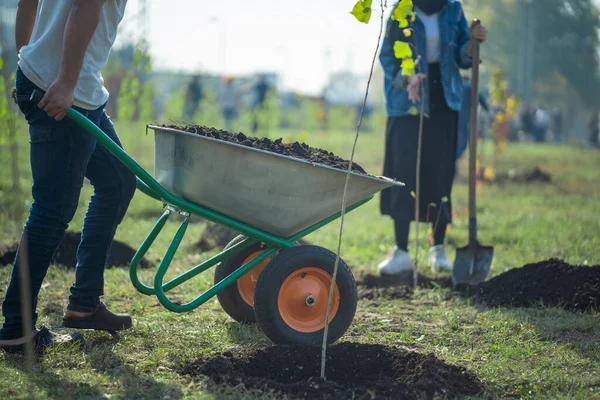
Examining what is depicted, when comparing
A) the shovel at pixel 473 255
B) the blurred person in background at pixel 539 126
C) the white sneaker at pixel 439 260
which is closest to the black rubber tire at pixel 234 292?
the shovel at pixel 473 255

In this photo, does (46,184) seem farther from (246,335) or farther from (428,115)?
(428,115)

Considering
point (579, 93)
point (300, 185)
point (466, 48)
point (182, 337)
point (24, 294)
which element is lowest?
point (182, 337)

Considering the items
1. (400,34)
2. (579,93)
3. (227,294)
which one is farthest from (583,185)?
(579,93)

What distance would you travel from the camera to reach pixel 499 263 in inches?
216

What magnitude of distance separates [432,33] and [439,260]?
1.60m

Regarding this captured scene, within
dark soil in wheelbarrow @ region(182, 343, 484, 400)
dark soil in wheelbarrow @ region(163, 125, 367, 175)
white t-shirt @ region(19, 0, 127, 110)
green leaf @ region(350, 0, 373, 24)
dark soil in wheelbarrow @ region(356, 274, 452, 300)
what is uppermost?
green leaf @ region(350, 0, 373, 24)

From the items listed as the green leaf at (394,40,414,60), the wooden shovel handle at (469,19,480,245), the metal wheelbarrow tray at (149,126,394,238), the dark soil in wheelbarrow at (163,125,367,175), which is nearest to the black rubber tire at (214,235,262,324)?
the metal wheelbarrow tray at (149,126,394,238)

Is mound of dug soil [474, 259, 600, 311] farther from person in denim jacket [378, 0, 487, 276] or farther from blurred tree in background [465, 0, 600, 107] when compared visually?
blurred tree in background [465, 0, 600, 107]

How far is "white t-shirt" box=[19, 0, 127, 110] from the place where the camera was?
293cm

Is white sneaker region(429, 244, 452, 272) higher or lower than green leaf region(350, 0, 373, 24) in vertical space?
lower

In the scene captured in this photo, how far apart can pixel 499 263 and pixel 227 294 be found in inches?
102

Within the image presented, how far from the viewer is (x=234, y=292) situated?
12.2 ft

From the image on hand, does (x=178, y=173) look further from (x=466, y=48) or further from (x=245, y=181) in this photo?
(x=466, y=48)

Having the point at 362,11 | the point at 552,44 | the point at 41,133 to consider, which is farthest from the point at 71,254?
the point at 552,44
